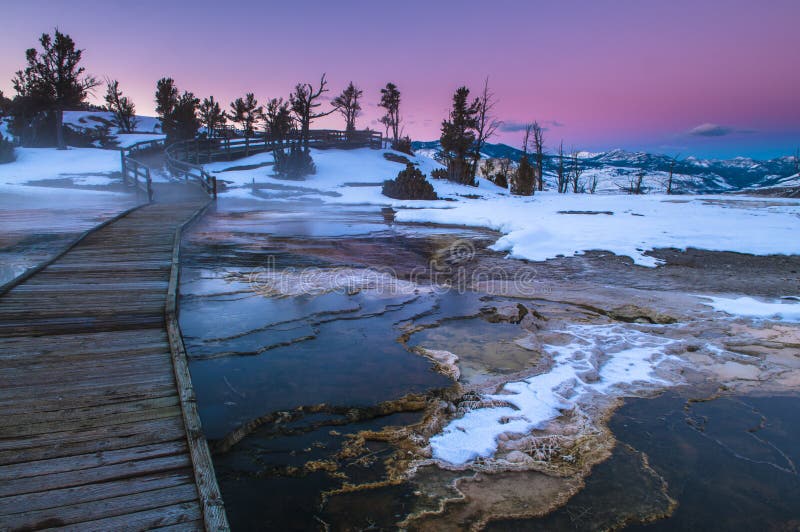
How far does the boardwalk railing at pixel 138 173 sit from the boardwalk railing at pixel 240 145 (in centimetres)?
184

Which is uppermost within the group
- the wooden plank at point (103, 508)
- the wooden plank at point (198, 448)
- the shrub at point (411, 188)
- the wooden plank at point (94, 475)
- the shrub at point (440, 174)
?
the shrub at point (440, 174)

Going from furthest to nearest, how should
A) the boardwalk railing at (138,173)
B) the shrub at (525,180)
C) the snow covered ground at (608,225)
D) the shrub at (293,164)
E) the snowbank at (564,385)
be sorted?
the shrub at (525,180) < the shrub at (293,164) < the boardwalk railing at (138,173) < the snow covered ground at (608,225) < the snowbank at (564,385)

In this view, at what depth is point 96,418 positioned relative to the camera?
277cm

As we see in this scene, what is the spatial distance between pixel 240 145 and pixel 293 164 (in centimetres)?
837

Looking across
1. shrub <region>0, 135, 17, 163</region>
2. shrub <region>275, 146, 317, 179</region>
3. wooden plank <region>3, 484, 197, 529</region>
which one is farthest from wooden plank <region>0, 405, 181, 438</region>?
shrub <region>0, 135, 17, 163</region>

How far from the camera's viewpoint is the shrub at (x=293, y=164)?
93.6 ft

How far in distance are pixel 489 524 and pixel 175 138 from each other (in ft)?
121

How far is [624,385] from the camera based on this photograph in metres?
4.11

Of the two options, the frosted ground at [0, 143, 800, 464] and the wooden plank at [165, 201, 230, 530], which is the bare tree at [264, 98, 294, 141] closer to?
Result: the frosted ground at [0, 143, 800, 464]

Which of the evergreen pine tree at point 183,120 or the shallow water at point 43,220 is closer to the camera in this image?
the shallow water at point 43,220

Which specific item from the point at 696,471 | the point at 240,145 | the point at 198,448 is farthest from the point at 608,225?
the point at 240,145

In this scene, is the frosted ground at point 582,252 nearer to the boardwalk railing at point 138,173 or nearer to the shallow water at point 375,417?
the shallow water at point 375,417

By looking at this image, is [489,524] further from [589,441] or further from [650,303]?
[650,303]

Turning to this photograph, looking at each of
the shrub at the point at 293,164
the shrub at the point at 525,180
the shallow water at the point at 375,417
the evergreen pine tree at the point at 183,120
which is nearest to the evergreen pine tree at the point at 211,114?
the evergreen pine tree at the point at 183,120
